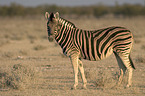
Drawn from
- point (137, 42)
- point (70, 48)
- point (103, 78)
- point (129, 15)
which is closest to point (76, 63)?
point (70, 48)

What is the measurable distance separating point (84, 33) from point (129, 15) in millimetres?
80774

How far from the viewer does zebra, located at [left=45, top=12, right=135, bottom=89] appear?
28.9ft

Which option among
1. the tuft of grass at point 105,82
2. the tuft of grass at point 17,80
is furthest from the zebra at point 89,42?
the tuft of grass at point 17,80

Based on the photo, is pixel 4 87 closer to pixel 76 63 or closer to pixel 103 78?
pixel 76 63

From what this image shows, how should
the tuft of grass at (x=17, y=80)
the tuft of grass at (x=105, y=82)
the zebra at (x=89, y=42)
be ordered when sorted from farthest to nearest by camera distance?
the tuft of grass at (x=105, y=82) → the tuft of grass at (x=17, y=80) → the zebra at (x=89, y=42)

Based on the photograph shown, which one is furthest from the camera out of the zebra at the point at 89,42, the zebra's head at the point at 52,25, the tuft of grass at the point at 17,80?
the tuft of grass at the point at 17,80

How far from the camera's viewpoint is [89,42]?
8938 millimetres

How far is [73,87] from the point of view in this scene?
895 cm

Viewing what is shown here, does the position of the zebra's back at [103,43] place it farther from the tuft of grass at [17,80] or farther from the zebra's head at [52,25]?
the tuft of grass at [17,80]

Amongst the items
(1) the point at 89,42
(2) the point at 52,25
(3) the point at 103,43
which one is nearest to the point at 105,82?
(3) the point at 103,43

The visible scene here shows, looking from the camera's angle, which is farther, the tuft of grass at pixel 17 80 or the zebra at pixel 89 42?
the tuft of grass at pixel 17 80

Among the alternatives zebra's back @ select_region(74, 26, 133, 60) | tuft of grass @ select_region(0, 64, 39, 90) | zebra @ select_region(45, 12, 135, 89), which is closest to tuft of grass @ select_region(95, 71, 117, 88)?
zebra @ select_region(45, 12, 135, 89)

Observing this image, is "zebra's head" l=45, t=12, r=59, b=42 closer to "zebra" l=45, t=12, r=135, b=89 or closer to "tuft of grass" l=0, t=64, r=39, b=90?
"zebra" l=45, t=12, r=135, b=89

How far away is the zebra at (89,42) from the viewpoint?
347 inches
